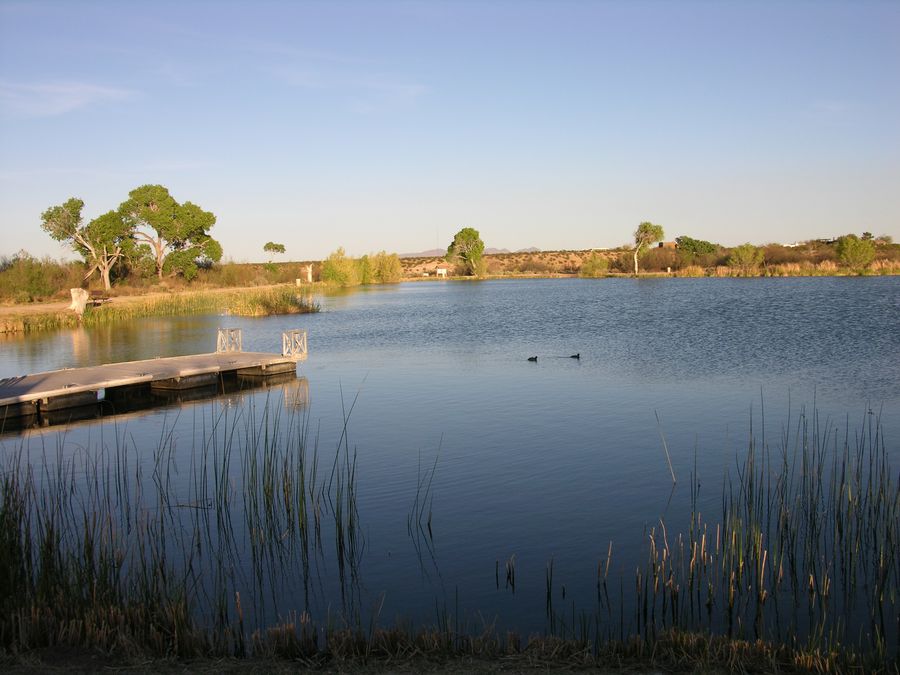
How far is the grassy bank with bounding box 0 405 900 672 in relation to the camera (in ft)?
14.9

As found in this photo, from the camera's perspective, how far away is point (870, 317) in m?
25.1

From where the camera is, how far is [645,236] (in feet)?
256

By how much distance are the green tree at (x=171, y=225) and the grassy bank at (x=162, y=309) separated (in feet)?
22.6

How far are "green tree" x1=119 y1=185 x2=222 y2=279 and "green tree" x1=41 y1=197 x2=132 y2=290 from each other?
4.39 ft

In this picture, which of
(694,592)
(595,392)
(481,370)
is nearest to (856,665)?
(694,592)

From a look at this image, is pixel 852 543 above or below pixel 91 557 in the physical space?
below

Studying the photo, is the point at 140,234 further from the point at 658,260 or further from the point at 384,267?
the point at 658,260

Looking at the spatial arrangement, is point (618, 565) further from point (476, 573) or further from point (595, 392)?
point (595, 392)

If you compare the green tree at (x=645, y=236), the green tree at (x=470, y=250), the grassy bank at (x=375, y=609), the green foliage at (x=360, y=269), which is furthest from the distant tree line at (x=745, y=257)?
the grassy bank at (x=375, y=609)

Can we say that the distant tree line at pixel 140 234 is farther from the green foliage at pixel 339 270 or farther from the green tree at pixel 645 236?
the green tree at pixel 645 236

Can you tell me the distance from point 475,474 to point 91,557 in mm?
4863

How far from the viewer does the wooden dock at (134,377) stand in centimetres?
1362

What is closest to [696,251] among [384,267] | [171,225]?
[384,267]

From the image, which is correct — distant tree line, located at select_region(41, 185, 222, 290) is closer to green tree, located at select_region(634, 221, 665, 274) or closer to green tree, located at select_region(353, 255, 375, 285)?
green tree, located at select_region(353, 255, 375, 285)
